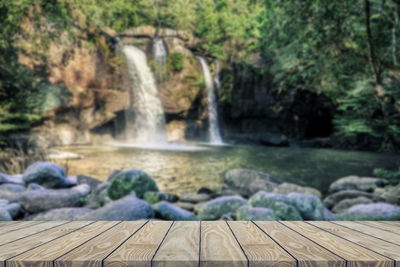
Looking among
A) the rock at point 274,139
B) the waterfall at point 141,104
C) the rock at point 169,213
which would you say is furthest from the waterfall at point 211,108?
the rock at point 169,213

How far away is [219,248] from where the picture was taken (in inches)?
37.7

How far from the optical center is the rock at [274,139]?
16.7m

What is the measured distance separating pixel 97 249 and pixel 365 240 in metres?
1.13

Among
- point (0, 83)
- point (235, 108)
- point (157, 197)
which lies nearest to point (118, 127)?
point (235, 108)

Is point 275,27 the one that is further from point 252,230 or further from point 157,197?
point 252,230

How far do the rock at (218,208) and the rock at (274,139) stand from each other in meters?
13.7

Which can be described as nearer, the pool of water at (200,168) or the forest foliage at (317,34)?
the forest foliage at (317,34)

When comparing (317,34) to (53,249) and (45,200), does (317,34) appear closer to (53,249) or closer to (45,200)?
(53,249)

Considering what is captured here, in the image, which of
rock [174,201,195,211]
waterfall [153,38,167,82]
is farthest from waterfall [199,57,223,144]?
rock [174,201,195,211]

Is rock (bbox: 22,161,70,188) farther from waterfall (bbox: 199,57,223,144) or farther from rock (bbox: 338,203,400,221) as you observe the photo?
waterfall (bbox: 199,57,223,144)

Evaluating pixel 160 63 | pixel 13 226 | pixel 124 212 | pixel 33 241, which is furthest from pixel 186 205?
pixel 160 63

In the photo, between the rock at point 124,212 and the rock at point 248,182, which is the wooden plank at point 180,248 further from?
the rock at point 248,182

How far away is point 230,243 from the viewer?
102 centimetres

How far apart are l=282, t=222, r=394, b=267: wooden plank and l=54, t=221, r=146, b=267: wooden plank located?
2.74 ft
